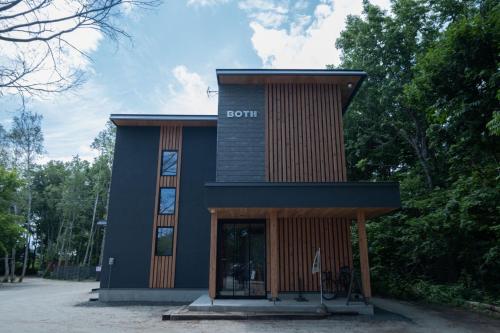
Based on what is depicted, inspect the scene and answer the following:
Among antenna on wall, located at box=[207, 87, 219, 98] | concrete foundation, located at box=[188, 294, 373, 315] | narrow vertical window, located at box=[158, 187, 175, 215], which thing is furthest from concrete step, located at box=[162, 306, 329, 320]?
antenna on wall, located at box=[207, 87, 219, 98]

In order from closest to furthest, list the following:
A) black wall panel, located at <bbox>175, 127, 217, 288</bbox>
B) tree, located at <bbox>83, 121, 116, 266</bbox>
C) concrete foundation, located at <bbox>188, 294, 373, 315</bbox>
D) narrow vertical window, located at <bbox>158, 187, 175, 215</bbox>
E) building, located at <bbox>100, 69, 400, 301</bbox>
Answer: concrete foundation, located at <bbox>188, 294, 373, 315</bbox> < building, located at <bbox>100, 69, 400, 301</bbox> < black wall panel, located at <bbox>175, 127, 217, 288</bbox> < narrow vertical window, located at <bbox>158, 187, 175, 215</bbox> < tree, located at <bbox>83, 121, 116, 266</bbox>

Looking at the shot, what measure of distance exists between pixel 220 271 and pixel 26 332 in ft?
15.5

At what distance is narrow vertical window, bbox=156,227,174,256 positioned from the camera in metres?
11.6

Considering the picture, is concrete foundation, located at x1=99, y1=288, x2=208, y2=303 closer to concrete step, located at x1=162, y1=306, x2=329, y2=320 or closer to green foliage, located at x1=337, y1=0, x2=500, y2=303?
concrete step, located at x1=162, y1=306, x2=329, y2=320

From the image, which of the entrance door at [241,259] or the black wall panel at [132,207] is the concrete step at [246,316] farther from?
the black wall panel at [132,207]

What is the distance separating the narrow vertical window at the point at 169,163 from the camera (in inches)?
491

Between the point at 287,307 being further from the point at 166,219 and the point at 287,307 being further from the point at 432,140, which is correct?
the point at 432,140

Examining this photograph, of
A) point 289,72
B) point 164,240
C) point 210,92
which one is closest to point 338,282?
point 164,240

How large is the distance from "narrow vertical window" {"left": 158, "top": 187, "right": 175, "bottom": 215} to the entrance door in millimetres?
3078

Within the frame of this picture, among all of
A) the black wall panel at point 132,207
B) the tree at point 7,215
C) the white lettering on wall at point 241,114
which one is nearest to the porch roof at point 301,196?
the white lettering on wall at point 241,114

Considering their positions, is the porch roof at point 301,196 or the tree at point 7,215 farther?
the tree at point 7,215

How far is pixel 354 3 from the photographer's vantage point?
16.1 metres

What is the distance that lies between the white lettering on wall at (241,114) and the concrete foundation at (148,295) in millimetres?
6111

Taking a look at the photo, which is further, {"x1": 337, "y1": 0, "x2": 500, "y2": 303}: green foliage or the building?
{"x1": 337, "y1": 0, "x2": 500, "y2": 303}: green foliage
